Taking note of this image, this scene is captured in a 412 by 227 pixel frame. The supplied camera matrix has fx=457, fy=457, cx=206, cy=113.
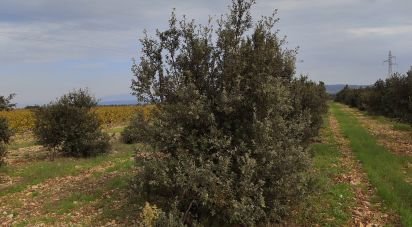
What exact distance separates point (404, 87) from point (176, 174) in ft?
66.6

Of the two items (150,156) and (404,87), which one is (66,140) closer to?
(150,156)

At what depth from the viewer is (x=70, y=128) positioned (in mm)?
18219

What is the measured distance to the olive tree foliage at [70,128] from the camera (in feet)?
59.0

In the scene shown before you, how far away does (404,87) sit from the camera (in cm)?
2433

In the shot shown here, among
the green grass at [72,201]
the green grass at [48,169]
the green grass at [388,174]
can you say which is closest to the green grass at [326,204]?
the green grass at [388,174]

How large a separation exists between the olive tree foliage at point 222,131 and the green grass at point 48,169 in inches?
257

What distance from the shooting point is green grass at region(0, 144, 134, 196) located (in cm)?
1342

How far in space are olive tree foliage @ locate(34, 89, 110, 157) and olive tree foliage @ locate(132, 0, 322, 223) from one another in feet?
34.6

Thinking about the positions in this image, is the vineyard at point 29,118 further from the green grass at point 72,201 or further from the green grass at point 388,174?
the green grass at point 388,174

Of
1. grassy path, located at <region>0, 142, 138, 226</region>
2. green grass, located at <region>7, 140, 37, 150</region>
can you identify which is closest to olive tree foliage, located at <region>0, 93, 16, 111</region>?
grassy path, located at <region>0, 142, 138, 226</region>

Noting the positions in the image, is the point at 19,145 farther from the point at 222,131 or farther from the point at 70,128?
the point at 222,131

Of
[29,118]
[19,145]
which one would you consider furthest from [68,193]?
[29,118]

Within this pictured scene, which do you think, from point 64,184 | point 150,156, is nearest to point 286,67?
point 150,156

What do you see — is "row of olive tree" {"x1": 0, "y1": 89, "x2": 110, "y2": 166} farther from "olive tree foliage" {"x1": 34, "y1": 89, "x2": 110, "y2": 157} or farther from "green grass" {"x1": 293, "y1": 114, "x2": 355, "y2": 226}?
"green grass" {"x1": 293, "y1": 114, "x2": 355, "y2": 226}
